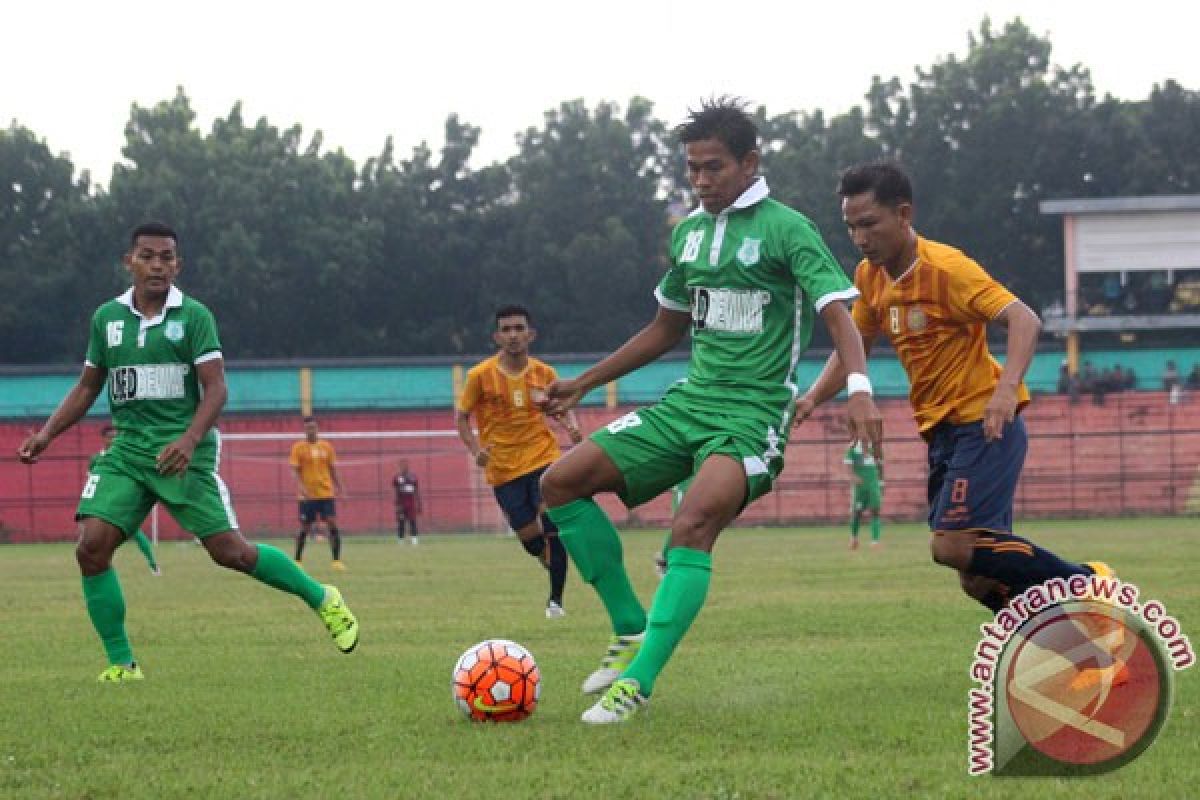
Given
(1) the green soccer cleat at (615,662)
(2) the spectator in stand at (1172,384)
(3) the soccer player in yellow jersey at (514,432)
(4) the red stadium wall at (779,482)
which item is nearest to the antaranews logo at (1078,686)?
(1) the green soccer cleat at (615,662)

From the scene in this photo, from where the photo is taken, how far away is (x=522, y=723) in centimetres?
757

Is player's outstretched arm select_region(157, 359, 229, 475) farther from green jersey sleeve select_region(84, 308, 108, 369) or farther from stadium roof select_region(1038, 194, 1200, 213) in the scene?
stadium roof select_region(1038, 194, 1200, 213)

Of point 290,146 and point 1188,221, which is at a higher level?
point 290,146

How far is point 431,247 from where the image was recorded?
3073 inches

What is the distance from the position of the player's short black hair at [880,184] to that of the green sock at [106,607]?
4404 millimetres

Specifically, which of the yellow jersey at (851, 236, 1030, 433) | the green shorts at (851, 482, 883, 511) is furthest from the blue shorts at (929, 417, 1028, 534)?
the green shorts at (851, 482, 883, 511)

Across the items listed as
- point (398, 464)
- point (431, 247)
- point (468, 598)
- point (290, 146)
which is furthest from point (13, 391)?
point (468, 598)

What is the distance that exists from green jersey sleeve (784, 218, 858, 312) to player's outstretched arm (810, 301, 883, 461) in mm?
81

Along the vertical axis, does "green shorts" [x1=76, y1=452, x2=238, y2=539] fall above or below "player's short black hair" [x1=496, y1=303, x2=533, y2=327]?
below

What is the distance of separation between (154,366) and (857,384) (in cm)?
426

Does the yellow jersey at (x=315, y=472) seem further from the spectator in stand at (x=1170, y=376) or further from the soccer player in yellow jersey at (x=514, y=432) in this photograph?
the spectator in stand at (x=1170, y=376)

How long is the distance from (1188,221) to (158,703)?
51.0 m

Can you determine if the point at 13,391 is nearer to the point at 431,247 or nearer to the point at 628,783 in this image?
the point at 431,247

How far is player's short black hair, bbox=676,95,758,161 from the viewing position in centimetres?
793
